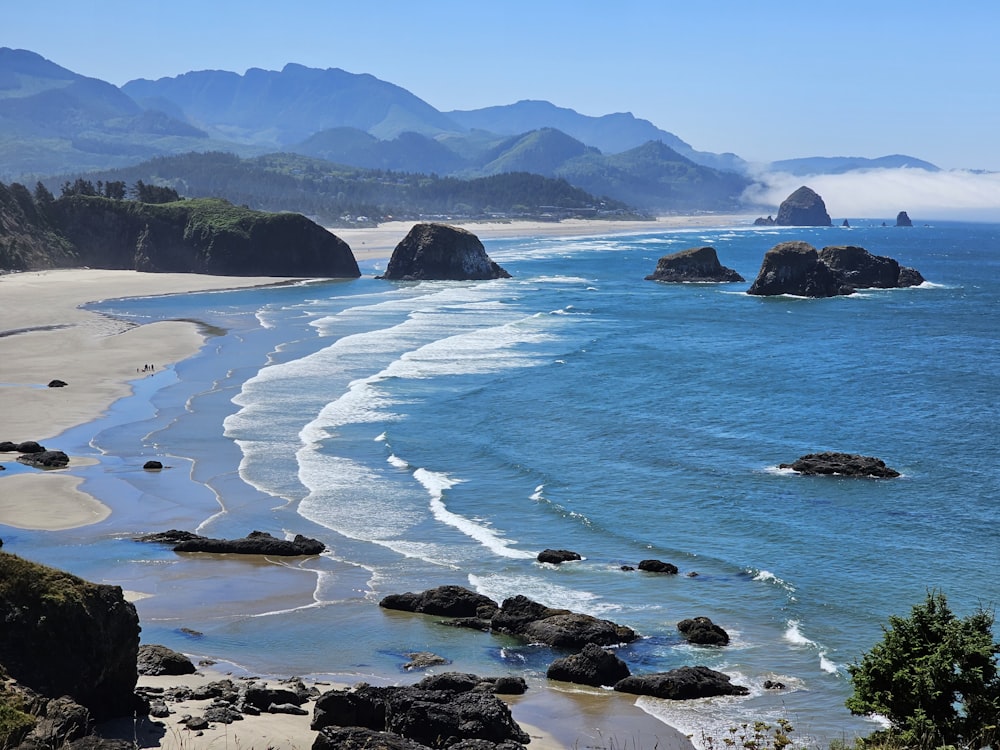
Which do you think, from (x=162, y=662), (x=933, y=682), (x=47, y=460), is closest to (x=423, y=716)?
(x=162, y=662)

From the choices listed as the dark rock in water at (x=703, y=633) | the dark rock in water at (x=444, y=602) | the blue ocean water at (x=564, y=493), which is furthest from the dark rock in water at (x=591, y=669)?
the dark rock in water at (x=444, y=602)

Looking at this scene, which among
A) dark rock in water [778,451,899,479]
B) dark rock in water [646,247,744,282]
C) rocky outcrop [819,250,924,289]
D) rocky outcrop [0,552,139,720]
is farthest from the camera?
dark rock in water [646,247,744,282]

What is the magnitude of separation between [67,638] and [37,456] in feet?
83.4

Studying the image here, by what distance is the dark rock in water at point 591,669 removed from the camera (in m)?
23.1

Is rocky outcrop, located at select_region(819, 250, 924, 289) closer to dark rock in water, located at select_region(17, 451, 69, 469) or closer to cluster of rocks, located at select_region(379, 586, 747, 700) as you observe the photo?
dark rock in water, located at select_region(17, 451, 69, 469)

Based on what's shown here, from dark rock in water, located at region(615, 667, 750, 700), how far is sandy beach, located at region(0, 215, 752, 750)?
16.0 inches

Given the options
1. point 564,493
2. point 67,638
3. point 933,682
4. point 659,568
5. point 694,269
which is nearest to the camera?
point 933,682

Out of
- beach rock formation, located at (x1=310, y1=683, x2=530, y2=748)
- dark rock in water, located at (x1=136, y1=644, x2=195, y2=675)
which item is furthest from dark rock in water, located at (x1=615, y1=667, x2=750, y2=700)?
dark rock in water, located at (x1=136, y1=644, x2=195, y2=675)

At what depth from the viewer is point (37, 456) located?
136 feet

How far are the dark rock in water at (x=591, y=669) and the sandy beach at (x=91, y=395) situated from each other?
386 millimetres

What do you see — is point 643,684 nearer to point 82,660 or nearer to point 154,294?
point 82,660

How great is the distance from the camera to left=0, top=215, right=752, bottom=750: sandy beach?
2027cm

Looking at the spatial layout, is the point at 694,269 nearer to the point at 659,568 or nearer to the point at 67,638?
the point at 659,568

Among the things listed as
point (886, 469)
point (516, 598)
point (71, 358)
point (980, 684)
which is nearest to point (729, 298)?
point (71, 358)
